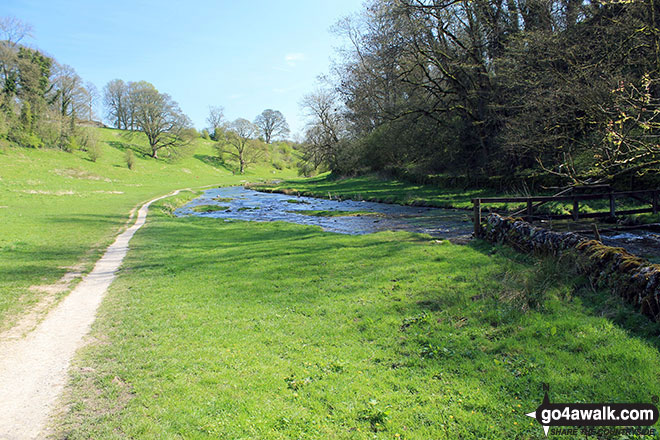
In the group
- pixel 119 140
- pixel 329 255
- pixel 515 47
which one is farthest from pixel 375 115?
pixel 119 140

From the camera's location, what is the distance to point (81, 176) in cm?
4753

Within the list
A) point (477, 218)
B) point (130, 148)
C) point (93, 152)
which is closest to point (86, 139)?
point (93, 152)

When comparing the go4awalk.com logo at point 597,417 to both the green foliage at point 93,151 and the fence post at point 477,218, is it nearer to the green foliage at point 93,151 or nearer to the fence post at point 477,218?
the fence post at point 477,218

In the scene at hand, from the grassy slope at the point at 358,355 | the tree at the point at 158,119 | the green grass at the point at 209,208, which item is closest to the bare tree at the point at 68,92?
the tree at the point at 158,119

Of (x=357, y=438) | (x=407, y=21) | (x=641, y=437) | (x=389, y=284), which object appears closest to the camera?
(x=641, y=437)

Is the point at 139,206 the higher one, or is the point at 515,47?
the point at 515,47

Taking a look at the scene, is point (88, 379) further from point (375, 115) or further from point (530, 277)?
point (375, 115)

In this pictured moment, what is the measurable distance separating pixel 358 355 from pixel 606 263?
219 inches

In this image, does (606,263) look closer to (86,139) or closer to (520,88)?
(520,88)

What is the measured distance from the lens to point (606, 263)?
7301 mm

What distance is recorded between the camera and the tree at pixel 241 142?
3679 inches

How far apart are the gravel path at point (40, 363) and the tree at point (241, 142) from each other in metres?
88.3

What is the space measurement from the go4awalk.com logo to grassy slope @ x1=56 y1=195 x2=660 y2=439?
130mm

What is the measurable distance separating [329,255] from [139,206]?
24494 mm
